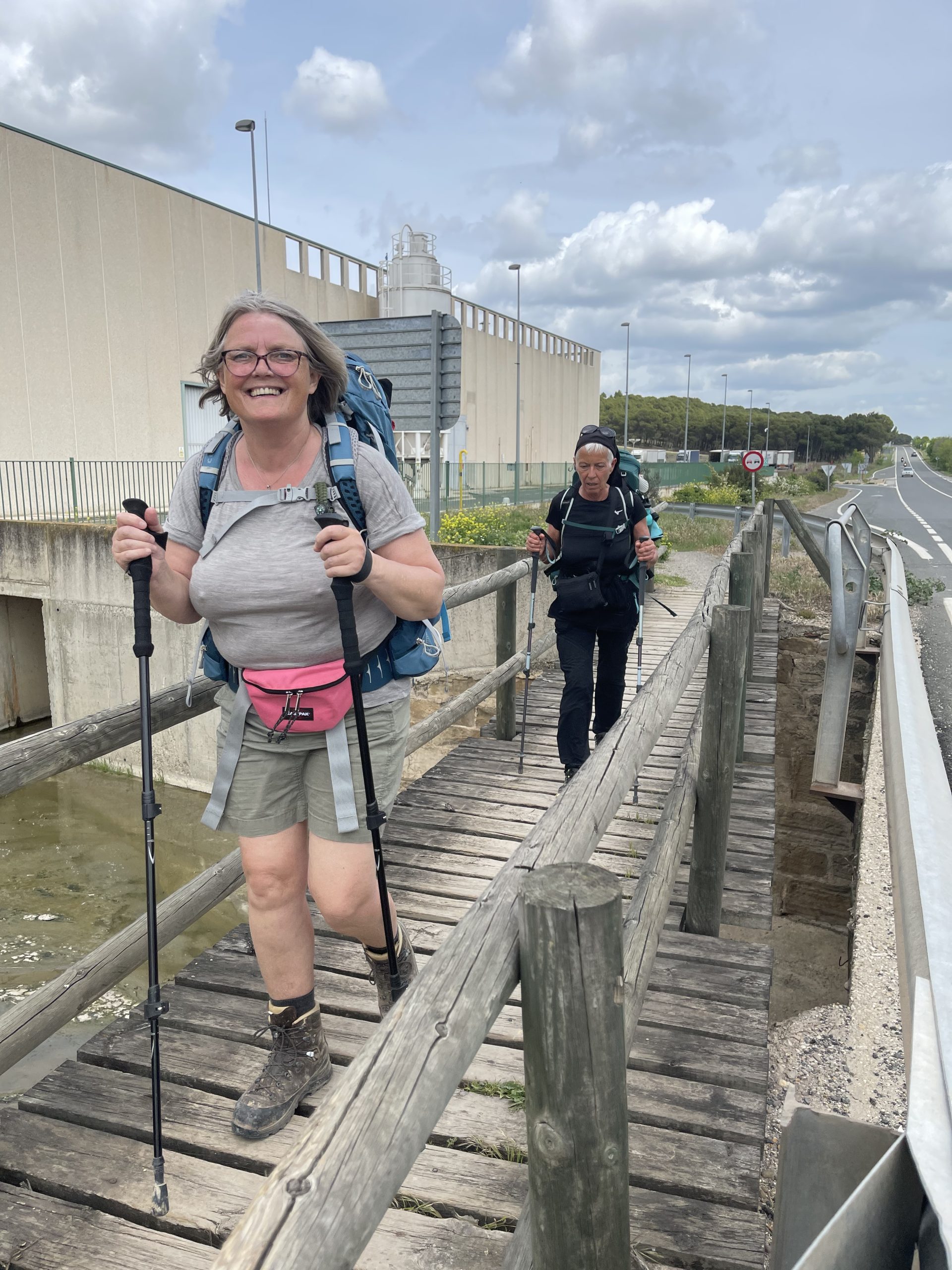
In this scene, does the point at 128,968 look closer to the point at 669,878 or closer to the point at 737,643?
the point at 669,878

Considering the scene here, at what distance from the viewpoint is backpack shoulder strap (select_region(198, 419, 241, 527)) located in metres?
2.21

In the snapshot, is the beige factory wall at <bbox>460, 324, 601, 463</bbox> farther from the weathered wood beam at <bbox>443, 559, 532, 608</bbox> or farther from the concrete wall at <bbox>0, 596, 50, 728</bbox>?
the weathered wood beam at <bbox>443, 559, 532, 608</bbox>

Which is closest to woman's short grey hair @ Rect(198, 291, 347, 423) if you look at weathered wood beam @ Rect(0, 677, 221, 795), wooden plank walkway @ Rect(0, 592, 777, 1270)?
weathered wood beam @ Rect(0, 677, 221, 795)

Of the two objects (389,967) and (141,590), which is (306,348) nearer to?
(141,590)

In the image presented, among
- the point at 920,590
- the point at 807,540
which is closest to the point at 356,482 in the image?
the point at 807,540

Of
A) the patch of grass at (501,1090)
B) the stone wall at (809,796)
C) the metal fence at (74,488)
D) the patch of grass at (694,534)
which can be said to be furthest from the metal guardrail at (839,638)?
the metal fence at (74,488)

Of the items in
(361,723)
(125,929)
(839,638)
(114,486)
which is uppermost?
(361,723)

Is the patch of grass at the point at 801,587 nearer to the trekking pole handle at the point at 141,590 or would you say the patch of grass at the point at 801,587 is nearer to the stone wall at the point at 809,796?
the stone wall at the point at 809,796

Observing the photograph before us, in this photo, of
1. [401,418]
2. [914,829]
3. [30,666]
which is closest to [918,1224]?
[914,829]

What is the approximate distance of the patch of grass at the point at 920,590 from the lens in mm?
11391

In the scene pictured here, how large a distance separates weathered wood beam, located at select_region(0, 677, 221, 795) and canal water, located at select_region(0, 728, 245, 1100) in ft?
17.2

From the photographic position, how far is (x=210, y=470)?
221cm

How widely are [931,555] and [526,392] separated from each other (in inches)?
1306

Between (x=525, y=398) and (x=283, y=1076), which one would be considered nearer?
(x=283, y=1076)
